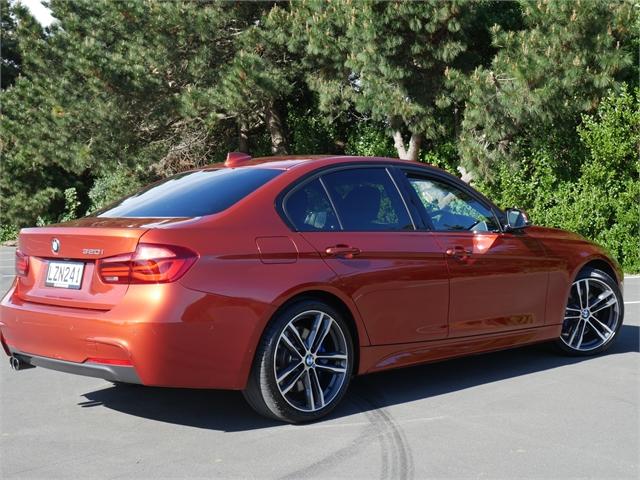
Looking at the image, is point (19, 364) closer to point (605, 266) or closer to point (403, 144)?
point (605, 266)

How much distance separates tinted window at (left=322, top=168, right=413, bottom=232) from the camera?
221 inches

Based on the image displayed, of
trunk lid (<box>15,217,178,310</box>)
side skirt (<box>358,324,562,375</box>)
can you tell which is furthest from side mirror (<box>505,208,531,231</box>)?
trunk lid (<box>15,217,178,310</box>)

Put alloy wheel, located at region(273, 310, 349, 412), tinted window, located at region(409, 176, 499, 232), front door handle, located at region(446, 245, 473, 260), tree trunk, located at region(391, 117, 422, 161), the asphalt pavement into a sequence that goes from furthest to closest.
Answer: tree trunk, located at region(391, 117, 422, 161) < tinted window, located at region(409, 176, 499, 232) < front door handle, located at region(446, 245, 473, 260) < alloy wheel, located at region(273, 310, 349, 412) < the asphalt pavement

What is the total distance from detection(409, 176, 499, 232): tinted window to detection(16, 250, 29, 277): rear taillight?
8.48ft

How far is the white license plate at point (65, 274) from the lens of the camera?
5023 mm

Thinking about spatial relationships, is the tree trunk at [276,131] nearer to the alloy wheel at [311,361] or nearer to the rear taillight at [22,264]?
the rear taillight at [22,264]

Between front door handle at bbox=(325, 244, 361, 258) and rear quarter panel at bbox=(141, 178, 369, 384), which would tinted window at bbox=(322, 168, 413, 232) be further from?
rear quarter panel at bbox=(141, 178, 369, 384)

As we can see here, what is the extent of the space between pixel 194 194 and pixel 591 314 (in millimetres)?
3523

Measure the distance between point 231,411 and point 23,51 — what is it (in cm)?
1992

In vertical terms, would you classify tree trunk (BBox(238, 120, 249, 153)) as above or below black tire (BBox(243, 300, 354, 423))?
above

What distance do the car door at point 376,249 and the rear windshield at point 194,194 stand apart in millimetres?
312

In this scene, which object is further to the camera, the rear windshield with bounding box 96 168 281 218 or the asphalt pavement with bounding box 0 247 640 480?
the rear windshield with bounding box 96 168 281 218

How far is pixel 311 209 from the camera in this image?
5.46 m

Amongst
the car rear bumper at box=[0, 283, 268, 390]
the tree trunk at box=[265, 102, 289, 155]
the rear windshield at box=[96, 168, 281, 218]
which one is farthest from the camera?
the tree trunk at box=[265, 102, 289, 155]
